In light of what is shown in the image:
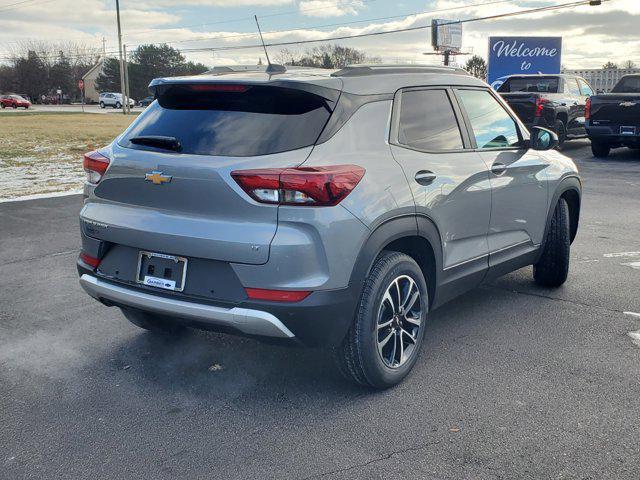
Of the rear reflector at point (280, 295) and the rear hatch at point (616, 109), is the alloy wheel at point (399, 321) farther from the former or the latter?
the rear hatch at point (616, 109)

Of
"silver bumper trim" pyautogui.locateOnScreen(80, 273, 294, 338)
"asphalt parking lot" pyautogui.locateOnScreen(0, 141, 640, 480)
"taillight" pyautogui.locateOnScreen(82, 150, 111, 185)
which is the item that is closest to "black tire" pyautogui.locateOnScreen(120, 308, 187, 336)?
"asphalt parking lot" pyautogui.locateOnScreen(0, 141, 640, 480)

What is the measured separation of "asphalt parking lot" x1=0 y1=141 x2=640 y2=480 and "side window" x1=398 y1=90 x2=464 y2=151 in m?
1.33

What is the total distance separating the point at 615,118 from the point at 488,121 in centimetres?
1218

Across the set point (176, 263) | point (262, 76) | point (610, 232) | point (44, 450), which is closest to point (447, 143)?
point (262, 76)

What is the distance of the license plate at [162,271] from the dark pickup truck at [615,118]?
1425 cm

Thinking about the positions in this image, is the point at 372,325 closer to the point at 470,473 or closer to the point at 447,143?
the point at 470,473

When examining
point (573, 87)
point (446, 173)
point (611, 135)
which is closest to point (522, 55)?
point (573, 87)

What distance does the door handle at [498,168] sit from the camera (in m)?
4.61

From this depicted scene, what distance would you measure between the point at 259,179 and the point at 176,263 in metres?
0.64

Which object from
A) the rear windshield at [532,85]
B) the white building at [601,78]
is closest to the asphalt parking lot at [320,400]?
the rear windshield at [532,85]

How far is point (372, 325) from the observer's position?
3.57 metres

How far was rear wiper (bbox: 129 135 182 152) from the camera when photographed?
3584 millimetres

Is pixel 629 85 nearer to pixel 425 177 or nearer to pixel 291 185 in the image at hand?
pixel 425 177

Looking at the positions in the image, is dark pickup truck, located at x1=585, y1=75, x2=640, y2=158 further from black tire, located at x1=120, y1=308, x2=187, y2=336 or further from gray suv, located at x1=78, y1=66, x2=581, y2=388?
black tire, located at x1=120, y1=308, x2=187, y2=336
